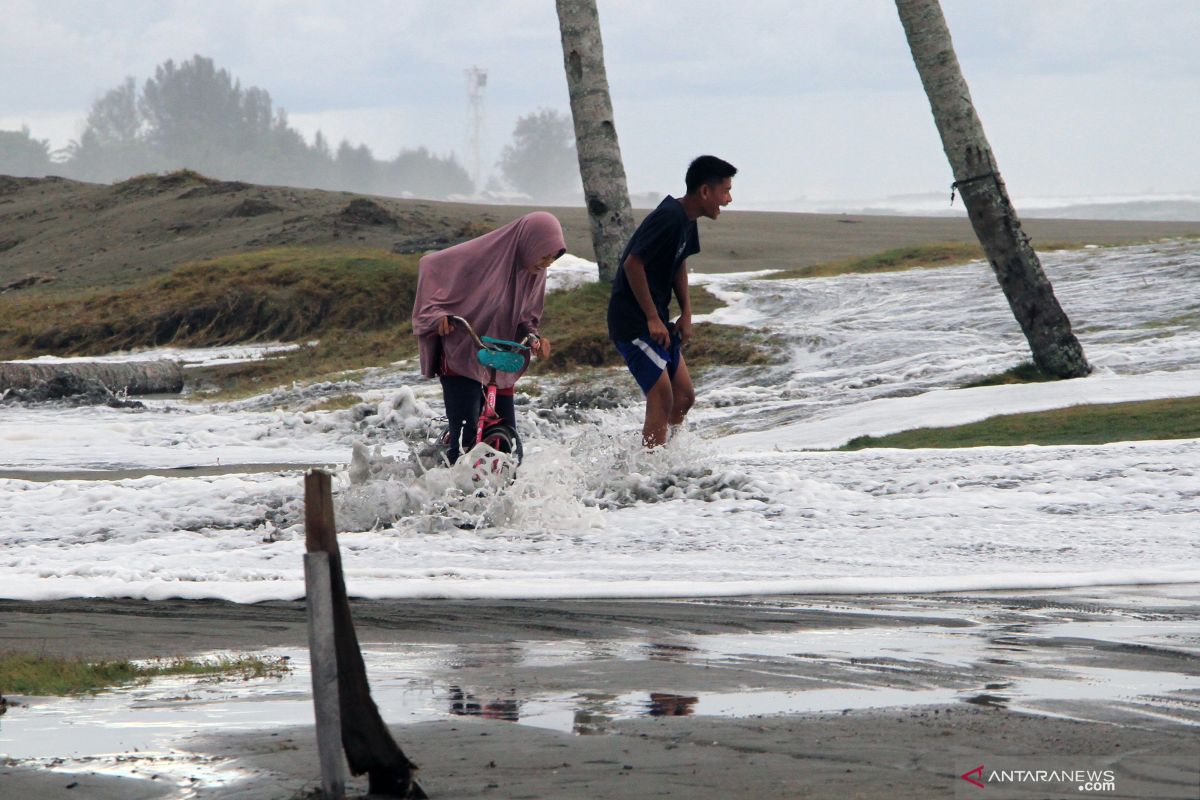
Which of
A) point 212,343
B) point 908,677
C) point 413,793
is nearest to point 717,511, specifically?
point 908,677

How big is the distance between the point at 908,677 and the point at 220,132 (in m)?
195

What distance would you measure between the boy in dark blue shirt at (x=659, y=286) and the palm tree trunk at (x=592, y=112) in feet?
24.0

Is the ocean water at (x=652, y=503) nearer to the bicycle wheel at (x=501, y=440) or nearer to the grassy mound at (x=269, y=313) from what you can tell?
the bicycle wheel at (x=501, y=440)

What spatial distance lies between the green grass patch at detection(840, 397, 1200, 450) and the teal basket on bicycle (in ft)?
10.2

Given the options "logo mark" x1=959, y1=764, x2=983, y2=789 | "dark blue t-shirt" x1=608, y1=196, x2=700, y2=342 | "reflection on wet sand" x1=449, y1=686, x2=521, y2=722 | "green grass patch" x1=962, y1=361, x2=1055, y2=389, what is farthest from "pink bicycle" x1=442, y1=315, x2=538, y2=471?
"green grass patch" x1=962, y1=361, x2=1055, y2=389

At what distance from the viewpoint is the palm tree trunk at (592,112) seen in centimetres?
1574

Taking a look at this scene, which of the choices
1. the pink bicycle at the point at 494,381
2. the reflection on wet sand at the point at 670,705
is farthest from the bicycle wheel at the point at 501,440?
the reflection on wet sand at the point at 670,705

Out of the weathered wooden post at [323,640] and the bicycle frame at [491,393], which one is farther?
the bicycle frame at [491,393]

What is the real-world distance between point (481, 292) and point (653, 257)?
3.35ft

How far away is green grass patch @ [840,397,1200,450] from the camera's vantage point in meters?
9.75

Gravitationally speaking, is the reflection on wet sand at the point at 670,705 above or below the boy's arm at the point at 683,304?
below

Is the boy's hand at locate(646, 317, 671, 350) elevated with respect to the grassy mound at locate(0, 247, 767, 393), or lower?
lower

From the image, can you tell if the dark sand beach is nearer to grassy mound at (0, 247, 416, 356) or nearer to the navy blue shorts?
the navy blue shorts

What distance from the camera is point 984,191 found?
40.9ft
